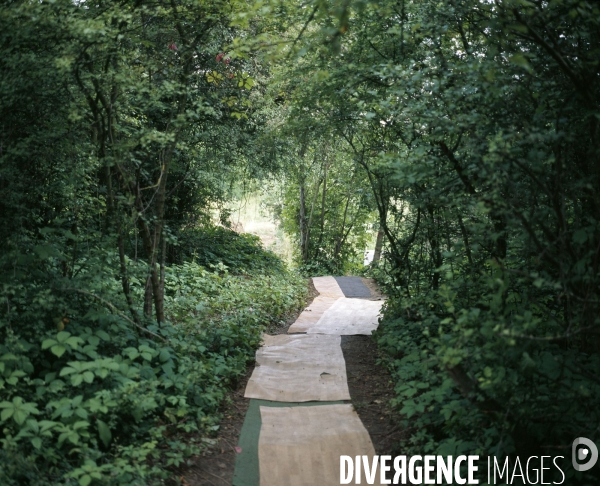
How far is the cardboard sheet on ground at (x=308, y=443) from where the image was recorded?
357cm

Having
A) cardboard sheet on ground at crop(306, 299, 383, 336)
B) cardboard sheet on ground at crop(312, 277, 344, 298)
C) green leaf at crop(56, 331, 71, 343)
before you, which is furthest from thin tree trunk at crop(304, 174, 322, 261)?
green leaf at crop(56, 331, 71, 343)

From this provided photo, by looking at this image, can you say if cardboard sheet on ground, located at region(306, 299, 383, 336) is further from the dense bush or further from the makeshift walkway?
the dense bush

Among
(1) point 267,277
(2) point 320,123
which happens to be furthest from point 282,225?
(2) point 320,123

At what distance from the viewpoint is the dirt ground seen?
11.6 ft

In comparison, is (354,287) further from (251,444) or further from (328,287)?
(251,444)

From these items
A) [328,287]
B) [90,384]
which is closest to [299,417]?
[90,384]

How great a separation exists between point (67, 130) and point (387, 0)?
294cm

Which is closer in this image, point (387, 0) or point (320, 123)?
point (387, 0)

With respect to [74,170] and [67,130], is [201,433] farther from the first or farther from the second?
[67,130]

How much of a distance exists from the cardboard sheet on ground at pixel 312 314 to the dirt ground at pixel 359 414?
1188 mm

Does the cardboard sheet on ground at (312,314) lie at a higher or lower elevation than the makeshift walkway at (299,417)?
higher

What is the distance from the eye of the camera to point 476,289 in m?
3.95

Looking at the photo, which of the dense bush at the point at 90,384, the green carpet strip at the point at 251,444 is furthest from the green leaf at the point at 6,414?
the green carpet strip at the point at 251,444

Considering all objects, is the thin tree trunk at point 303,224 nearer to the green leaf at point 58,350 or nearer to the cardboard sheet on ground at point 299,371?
the cardboard sheet on ground at point 299,371
